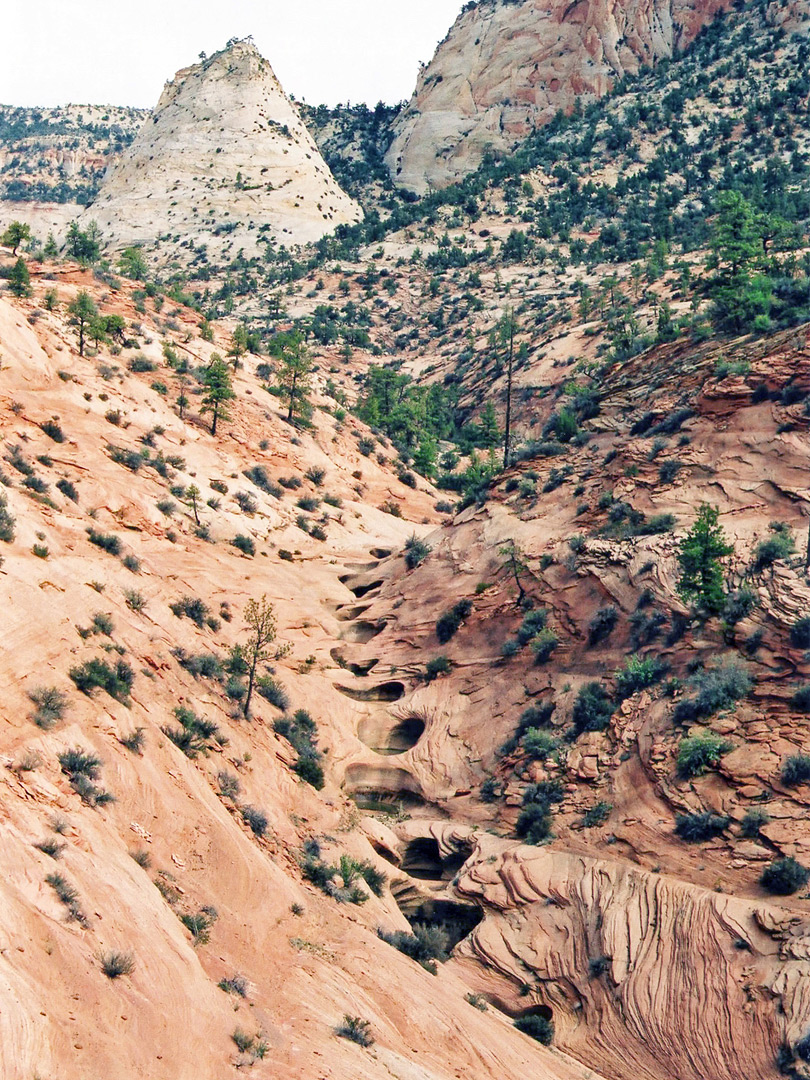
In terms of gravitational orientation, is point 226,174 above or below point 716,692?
above

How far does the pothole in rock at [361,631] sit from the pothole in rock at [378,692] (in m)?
3.01

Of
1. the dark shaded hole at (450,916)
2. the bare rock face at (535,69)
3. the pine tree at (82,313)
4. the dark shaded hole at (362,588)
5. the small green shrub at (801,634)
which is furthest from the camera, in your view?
the bare rock face at (535,69)

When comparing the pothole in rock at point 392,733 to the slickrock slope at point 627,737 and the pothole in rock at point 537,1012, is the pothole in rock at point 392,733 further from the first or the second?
the pothole in rock at point 537,1012

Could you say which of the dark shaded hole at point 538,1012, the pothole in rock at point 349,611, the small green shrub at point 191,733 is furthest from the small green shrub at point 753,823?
the pothole in rock at point 349,611

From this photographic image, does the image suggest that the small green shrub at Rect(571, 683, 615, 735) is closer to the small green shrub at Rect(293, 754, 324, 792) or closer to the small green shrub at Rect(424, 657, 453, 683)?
the small green shrub at Rect(424, 657, 453, 683)

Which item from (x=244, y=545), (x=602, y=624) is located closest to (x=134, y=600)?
(x=244, y=545)

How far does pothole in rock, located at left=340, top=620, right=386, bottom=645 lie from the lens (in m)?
40.5

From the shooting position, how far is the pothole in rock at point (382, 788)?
107 feet

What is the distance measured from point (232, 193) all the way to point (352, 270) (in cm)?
2327

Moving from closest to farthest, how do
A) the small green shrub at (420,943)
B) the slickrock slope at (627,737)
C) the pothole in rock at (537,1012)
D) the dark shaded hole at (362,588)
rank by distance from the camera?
the slickrock slope at (627,737) → the pothole in rock at (537,1012) → the small green shrub at (420,943) → the dark shaded hole at (362,588)

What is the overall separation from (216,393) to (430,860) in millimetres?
28006

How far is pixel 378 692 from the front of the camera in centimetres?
3756

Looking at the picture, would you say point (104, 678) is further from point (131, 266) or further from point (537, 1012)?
point (131, 266)

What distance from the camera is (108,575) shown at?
32.1m
